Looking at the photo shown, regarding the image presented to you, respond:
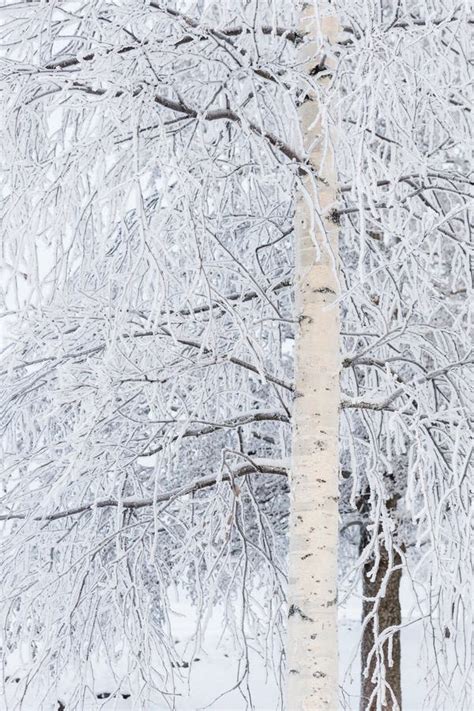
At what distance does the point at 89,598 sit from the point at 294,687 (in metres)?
1.25

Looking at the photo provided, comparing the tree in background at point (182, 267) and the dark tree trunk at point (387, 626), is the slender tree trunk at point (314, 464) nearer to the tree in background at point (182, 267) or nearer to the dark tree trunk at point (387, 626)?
Answer: the tree in background at point (182, 267)

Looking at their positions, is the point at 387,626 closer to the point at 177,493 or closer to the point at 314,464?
the point at 177,493

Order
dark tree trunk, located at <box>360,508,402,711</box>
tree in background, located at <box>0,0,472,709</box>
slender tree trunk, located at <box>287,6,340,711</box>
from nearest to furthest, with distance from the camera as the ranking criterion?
1. tree in background, located at <box>0,0,472,709</box>
2. slender tree trunk, located at <box>287,6,340,711</box>
3. dark tree trunk, located at <box>360,508,402,711</box>

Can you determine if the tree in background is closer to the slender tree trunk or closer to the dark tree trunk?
the slender tree trunk

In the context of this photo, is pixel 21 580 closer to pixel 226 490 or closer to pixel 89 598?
pixel 89 598

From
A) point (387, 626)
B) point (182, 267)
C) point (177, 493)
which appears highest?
point (182, 267)

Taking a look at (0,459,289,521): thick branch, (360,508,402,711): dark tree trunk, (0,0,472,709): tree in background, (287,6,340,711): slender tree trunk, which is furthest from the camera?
(360,508,402,711): dark tree trunk

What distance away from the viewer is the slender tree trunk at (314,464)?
3.04 meters

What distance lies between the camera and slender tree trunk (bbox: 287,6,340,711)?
304cm

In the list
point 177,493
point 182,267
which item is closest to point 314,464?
point 177,493

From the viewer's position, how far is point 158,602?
22.2 feet

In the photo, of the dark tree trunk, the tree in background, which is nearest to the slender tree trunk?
the tree in background

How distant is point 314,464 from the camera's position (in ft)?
10.6

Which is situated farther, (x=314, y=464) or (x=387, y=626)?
(x=387, y=626)
